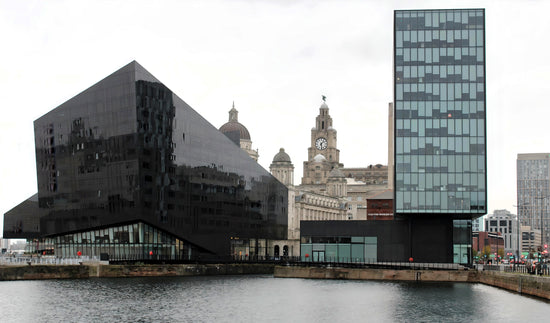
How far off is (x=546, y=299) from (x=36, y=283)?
5779 cm

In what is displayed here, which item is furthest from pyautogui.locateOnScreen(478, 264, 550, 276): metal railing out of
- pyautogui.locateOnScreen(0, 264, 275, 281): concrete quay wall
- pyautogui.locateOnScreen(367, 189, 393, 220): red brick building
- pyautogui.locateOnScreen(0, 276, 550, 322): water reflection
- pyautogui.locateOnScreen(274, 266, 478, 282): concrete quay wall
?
pyautogui.locateOnScreen(367, 189, 393, 220): red brick building

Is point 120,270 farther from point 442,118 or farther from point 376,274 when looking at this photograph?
point 442,118

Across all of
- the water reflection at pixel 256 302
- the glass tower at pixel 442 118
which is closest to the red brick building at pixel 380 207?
the glass tower at pixel 442 118

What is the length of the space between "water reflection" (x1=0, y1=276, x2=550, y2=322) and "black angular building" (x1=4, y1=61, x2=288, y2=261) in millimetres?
24987

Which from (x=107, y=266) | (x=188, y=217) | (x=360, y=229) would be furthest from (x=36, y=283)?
(x=360, y=229)

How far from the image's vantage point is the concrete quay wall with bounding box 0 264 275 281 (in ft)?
326

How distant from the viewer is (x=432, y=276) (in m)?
99.1

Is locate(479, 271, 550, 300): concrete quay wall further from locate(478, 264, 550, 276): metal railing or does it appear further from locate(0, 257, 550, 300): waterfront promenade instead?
locate(478, 264, 550, 276): metal railing

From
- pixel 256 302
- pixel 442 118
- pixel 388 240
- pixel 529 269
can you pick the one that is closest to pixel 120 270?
pixel 256 302

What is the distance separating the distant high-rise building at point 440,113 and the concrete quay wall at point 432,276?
1199 cm

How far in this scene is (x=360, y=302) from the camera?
75250 millimetres

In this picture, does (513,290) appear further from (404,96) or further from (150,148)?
(150,148)

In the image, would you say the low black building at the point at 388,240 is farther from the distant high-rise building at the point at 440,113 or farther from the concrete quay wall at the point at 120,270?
the concrete quay wall at the point at 120,270

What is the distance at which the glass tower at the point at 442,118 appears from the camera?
111188 millimetres
